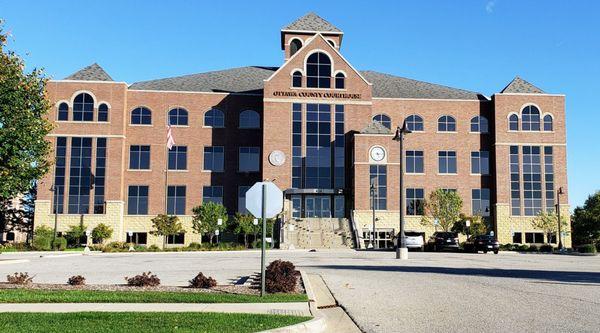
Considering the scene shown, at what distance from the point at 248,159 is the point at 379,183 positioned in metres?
13.2

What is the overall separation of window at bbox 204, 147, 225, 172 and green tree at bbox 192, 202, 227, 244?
621 centimetres

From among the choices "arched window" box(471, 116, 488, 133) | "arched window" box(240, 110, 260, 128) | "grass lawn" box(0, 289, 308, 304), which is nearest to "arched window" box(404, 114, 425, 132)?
"arched window" box(471, 116, 488, 133)

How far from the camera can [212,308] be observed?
1079 cm

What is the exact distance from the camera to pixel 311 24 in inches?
2621

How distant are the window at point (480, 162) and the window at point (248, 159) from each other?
21.5 meters

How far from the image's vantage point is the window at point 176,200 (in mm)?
58278

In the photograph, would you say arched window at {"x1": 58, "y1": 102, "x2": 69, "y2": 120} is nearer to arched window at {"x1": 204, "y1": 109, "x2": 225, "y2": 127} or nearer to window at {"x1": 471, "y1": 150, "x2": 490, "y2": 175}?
arched window at {"x1": 204, "y1": 109, "x2": 225, "y2": 127}

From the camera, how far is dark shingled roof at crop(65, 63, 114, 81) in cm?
5753

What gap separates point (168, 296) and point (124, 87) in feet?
157

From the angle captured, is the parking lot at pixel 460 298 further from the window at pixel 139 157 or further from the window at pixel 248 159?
the window at pixel 248 159

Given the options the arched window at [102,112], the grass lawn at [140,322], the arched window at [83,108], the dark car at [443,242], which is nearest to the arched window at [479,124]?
the dark car at [443,242]

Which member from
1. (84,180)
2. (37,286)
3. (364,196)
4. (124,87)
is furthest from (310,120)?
(37,286)

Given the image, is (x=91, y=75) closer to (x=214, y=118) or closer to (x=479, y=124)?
(x=214, y=118)

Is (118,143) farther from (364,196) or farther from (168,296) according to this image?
(168,296)
